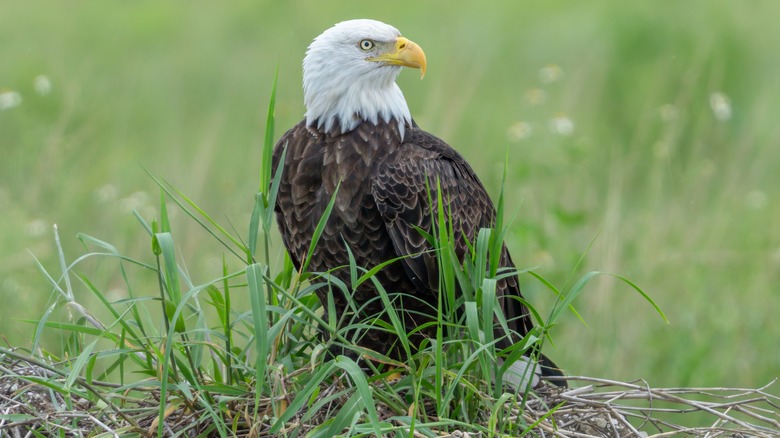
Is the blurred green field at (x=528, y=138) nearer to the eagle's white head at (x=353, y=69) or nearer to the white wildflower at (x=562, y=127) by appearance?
the white wildflower at (x=562, y=127)

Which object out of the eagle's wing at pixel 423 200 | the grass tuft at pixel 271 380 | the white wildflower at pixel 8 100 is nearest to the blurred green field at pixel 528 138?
the white wildflower at pixel 8 100

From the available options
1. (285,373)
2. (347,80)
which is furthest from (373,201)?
(285,373)

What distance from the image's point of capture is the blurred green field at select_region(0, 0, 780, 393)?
6.19 m

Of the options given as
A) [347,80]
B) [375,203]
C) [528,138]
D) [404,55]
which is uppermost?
[404,55]

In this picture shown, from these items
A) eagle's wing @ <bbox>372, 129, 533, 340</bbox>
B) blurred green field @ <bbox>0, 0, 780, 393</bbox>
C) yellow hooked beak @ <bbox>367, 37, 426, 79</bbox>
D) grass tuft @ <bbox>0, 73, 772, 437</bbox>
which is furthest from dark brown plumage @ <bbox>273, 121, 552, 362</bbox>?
blurred green field @ <bbox>0, 0, 780, 393</bbox>

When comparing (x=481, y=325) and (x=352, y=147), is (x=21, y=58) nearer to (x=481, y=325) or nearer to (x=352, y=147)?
(x=352, y=147)

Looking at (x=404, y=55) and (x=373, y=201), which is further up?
(x=404, y=55)

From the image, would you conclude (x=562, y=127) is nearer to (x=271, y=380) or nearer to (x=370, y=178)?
(x=370, y=178)

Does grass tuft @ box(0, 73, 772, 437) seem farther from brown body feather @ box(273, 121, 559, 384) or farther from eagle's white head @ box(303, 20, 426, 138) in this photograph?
eagle's white head @ box(303, 20, 426, 138)

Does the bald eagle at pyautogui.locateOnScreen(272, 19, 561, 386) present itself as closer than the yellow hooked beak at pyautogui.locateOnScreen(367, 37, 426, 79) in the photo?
Yes

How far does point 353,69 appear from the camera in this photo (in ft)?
14.4

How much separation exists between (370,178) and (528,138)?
3146 millimetres

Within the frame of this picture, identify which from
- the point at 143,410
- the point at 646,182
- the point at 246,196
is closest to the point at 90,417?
the point at 143,410

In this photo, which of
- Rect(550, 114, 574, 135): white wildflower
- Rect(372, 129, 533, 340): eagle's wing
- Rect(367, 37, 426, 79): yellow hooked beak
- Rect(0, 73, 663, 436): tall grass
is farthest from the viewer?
Rect(550, 114, 574, 135): white wildflower
